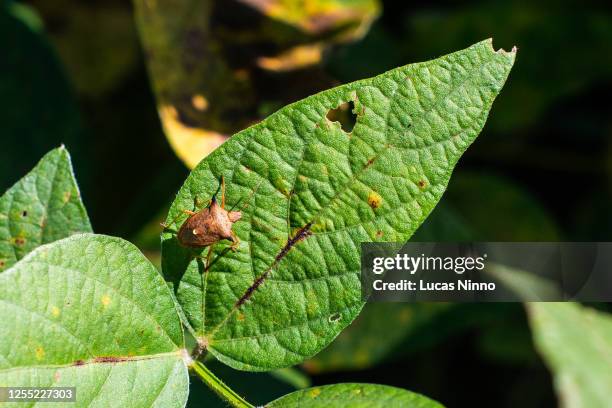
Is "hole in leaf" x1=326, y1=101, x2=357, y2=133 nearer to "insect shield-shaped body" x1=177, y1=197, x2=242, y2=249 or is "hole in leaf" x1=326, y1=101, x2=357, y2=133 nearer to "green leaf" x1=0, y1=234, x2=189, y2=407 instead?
"insect shield-shaped body" x1=177, y1=197, x2=242, y2=249

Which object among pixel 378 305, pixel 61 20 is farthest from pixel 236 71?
pixel 61 20

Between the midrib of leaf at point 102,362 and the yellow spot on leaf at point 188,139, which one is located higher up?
the yellow spot on leaf at point 188,139

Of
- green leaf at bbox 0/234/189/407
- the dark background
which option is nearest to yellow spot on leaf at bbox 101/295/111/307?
green leaf at bbox 0/234/189/407

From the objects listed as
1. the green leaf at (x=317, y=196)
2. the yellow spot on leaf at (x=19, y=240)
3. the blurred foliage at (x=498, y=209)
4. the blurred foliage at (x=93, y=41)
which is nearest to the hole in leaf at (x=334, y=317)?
the green leaf at (x=317, y=196)

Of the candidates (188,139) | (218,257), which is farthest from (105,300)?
(188,139)

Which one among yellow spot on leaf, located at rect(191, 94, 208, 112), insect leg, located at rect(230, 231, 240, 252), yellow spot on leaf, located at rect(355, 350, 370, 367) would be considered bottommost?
insect leg, located at rect(230, 231, 240, 252)

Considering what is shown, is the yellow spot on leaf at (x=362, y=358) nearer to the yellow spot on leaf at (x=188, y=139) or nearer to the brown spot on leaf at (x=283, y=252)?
the yellow spot on leaf at (x=188, y=139)

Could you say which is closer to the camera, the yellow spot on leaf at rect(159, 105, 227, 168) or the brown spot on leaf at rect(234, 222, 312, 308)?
the brown spot on leaf at rect(234, 222, 312, 308)
